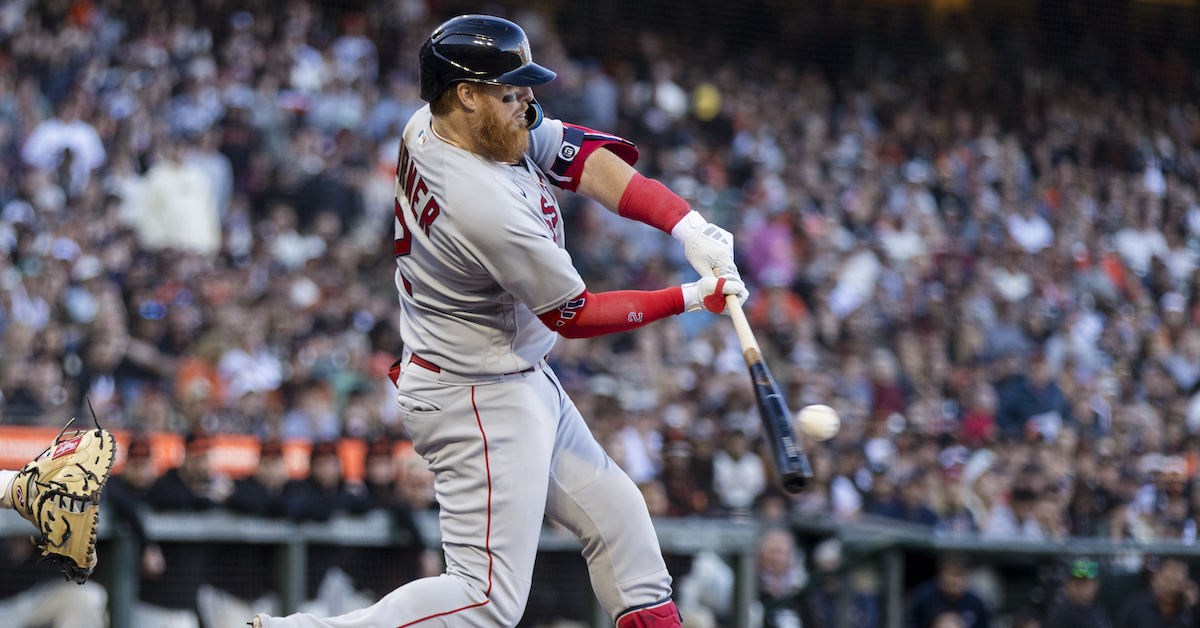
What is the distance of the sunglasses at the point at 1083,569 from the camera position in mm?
5344

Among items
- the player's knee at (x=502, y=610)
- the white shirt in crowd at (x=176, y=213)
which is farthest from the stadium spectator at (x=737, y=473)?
the player's knee at (x=502, y=610)

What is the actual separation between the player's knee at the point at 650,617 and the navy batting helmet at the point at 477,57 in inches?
48.7

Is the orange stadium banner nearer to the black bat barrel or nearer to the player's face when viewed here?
the player's face

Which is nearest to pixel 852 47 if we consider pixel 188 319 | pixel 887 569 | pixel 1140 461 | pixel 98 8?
pixel 1140 461

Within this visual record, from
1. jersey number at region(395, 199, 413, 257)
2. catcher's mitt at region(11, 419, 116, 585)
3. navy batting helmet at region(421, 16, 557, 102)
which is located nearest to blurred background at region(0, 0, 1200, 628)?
catcher's mitt at region(11, 419, 116, 585)

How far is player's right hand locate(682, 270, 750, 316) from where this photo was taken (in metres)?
2.85

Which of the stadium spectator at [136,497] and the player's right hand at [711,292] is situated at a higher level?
the player's right hand at [711,292]

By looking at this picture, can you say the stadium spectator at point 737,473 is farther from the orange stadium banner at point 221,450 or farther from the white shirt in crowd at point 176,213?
the white shirt in crowd at point 176,213

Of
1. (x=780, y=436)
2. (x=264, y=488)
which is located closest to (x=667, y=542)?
(x=264, y=488)

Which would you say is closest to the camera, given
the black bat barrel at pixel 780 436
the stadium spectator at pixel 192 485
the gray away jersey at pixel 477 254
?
the black bat barrel at pixel 780 436

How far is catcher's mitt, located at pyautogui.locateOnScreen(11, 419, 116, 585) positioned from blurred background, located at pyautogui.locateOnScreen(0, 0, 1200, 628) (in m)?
1.06

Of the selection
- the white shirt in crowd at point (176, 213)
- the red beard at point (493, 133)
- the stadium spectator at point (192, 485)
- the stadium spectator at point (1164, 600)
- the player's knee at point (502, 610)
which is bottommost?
the stadium spectator at point (1164, 600)

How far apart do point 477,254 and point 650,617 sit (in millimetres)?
943

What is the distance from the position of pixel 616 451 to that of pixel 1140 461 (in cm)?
379
